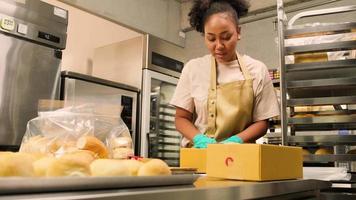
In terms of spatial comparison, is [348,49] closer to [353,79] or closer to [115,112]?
[353,79]

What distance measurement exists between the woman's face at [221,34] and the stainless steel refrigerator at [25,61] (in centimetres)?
139

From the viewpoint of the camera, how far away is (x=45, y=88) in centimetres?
264

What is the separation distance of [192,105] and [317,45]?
2.14ft

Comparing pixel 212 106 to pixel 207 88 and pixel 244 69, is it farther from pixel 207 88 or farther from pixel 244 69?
pixel 244 69

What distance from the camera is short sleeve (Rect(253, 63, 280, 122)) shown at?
170cm

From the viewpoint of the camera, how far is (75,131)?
968 mm

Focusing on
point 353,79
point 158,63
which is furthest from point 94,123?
point 158,63

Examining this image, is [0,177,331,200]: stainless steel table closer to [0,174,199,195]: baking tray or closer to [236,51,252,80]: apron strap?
[0,174,199,195]: baking tray

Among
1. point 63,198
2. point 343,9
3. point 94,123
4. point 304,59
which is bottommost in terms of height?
point 63,198

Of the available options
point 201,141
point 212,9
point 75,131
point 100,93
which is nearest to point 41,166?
point 75,131

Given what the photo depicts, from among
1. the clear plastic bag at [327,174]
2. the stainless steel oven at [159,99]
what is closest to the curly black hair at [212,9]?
the clear plastic bag at [327,174]

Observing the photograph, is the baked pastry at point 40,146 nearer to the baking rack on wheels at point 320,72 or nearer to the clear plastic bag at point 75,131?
the clear plastic bag at point 75,131

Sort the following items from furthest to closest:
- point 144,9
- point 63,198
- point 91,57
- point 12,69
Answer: point 144,9 < point 91,57 < point 12,69 < point 63,198

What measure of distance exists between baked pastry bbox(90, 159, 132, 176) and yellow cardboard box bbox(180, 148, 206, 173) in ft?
1.59
